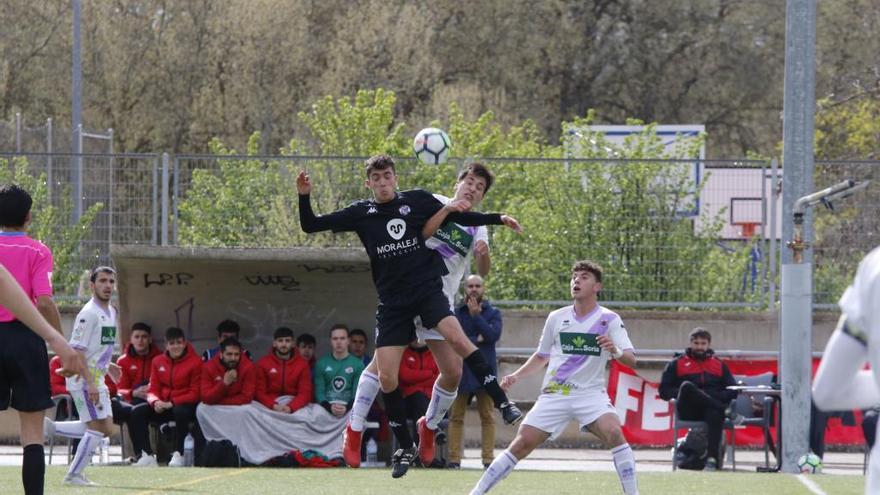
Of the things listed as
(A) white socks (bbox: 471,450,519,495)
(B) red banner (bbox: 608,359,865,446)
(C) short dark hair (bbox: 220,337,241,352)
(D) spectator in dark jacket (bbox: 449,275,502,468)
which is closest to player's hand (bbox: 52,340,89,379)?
(A) white socks (bbox: 471,450,519,495)

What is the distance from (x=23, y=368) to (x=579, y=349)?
403 centimetres

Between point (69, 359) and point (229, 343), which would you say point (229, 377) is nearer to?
point (229, 343)

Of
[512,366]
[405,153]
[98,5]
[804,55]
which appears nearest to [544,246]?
[512,366]

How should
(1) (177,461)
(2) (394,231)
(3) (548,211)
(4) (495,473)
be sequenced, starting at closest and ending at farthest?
1. (4) (495,473)
2. (2) (394,231)
3. (1) (177,461)
4. (3) (548,211)

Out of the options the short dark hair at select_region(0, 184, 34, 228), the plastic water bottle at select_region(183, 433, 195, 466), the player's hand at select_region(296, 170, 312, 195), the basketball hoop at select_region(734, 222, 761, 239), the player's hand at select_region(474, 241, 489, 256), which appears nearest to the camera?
the short dark hair at select_region(0, 184, 34, 228)

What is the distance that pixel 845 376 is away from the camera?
4715 mm

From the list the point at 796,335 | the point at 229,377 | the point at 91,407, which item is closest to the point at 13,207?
the point at 91,407

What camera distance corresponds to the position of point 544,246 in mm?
19094

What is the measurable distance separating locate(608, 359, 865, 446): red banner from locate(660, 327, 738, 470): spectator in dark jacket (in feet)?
6.46

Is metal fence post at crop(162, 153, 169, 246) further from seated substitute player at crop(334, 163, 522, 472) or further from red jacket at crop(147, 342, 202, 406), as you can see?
seated substitute player at crop(334, 163, 522, 472)

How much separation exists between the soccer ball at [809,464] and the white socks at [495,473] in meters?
6.45

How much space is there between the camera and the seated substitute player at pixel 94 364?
12541 millimetres

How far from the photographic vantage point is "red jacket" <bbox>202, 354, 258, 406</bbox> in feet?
53.8

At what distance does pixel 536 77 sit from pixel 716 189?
25.1 meters
